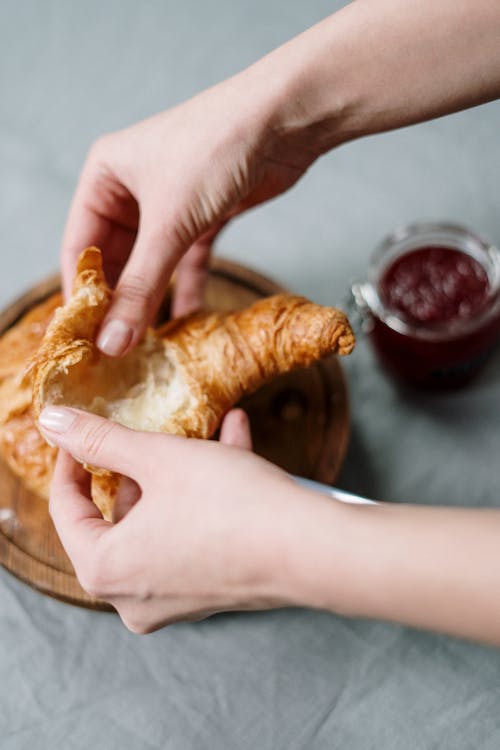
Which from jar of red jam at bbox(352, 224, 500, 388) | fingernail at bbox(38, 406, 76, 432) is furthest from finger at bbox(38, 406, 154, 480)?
jar of red jam at bbox(352, 224, 500, 388)

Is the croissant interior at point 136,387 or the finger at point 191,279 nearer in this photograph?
the croissant interior at point 136,387

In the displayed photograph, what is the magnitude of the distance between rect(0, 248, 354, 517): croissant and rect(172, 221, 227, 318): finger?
0.59 feet

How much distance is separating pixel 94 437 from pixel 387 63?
97 centimetres

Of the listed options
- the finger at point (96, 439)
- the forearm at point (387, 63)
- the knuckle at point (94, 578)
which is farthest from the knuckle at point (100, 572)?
the forearm at point (387, 63)

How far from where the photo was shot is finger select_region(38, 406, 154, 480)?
1.38 meters

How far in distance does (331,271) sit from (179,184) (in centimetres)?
81

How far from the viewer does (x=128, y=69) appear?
2670mm

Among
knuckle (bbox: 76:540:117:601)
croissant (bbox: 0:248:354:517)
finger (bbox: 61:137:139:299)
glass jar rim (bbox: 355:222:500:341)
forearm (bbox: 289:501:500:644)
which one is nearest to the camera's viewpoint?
forearm (bbox: 289:501:500:644)

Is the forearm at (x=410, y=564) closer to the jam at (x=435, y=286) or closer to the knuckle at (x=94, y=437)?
the knuckle at (x=94, y=437)

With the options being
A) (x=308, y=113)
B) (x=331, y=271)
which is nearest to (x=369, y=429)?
(x=331, y=271)

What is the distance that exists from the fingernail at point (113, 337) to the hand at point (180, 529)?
8.2 inches

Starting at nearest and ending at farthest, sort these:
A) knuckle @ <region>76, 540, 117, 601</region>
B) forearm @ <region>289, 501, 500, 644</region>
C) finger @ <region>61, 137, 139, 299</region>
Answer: forearm @ <region>289, 501, 500, 644</region>, knuckle @ <region>76, 540, 117, 601</region>, finger @ <region>61, 137, 139, 299</region>

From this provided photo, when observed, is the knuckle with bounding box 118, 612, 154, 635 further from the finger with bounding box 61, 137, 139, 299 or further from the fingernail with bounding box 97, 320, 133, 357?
the finger with bounding box 61, 137, 139, 299

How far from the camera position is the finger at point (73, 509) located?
4.67ft
